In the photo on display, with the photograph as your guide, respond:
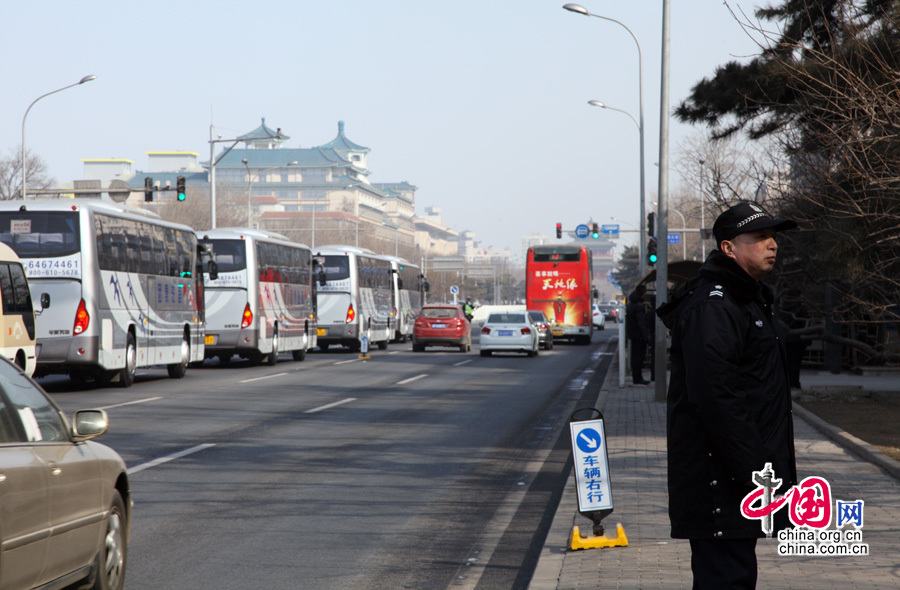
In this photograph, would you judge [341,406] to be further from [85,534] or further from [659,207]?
[85,534]

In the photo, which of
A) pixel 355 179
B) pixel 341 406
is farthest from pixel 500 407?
pixel 355 179

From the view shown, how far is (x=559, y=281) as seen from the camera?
48.3 meters

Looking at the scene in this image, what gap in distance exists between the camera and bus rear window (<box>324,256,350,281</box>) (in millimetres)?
40094

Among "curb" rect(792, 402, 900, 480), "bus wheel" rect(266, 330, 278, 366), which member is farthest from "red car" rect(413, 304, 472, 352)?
"curb" rect(792, 402, 900, 480)

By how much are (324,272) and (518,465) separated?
26.8m

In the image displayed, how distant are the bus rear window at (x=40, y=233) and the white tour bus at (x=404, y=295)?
27161mm

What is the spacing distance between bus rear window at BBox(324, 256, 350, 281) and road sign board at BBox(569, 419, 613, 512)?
32.8m

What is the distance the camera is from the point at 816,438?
516 inches

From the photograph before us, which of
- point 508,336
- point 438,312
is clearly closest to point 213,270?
point 508,336

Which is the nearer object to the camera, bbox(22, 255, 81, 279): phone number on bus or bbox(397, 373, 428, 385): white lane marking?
bbox(22, 255, 81, 279): phone number on bus

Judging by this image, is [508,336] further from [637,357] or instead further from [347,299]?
[637,357]

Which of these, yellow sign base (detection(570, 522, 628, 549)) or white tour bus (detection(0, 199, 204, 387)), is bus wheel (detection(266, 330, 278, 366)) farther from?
yellow sign base (detection(570, 522, 628, 549))

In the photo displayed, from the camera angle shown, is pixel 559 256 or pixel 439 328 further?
pixel 559 256

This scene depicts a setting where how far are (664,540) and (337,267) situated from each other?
3347 centimetres
